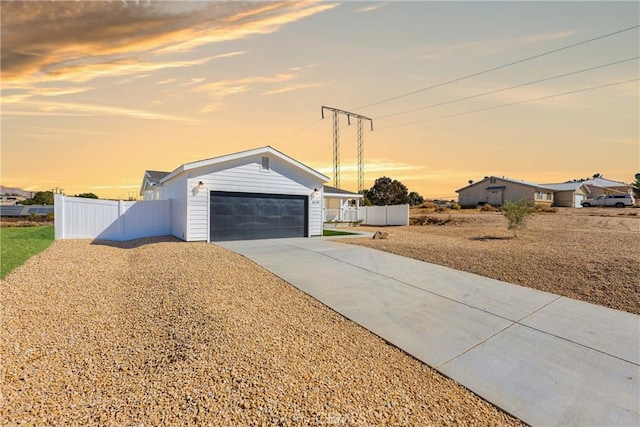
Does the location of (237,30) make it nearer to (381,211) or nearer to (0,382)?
(0,382)

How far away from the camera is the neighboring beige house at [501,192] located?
3628 centimetres

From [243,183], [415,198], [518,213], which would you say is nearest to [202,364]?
[243,183]

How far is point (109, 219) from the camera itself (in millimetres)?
12414

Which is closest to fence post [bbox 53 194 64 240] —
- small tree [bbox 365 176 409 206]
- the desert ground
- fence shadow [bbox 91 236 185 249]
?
fence shadow [bbox 91 236 185 249]

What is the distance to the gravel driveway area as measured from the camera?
8.38 ft

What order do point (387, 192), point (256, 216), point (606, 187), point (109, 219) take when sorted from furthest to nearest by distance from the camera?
point (606, 187) < point (387, 192) < point (256, 216) < point (109, 219)

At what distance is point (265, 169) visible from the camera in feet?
41.9

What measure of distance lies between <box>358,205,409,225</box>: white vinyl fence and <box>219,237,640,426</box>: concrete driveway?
14.9 metres

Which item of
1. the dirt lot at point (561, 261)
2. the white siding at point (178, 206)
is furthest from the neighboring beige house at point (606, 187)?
the white siding at point (178, 206)

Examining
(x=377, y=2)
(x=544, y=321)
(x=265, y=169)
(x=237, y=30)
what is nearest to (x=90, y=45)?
(x=237, y=30)

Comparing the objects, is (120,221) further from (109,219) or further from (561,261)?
(561,261)

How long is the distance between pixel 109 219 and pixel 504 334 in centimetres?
1412

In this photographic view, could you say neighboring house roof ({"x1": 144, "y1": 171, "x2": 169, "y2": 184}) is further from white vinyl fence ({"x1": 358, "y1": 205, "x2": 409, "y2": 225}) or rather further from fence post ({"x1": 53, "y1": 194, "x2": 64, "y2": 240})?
white vinyl fence ({"x1": 358, "y1": 205, "x2": 409, "y2": 225})

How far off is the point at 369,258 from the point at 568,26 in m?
12.0
